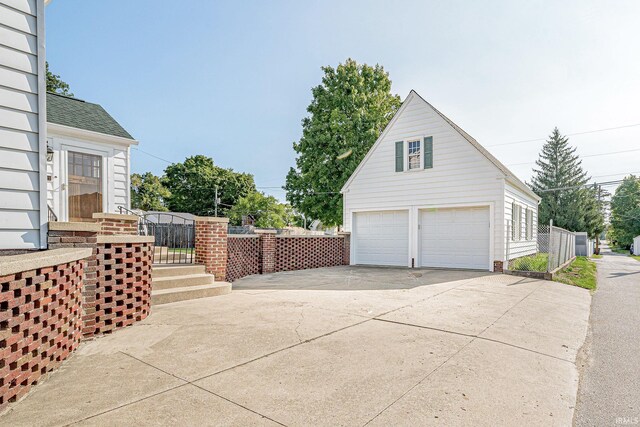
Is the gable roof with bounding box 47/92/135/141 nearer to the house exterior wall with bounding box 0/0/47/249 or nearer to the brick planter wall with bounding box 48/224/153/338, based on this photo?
the house exterior wall with bounding box 0/0/47/249

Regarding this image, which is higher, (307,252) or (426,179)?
(426,179)

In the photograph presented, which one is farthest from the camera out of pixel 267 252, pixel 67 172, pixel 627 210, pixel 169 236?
pixel 627 210

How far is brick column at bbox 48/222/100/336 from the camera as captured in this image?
11.9 feet

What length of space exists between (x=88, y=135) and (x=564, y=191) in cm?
3769

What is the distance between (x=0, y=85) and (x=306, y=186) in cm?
1726

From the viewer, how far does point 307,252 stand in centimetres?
1192

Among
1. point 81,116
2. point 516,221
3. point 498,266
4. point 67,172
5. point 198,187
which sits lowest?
point 498,266

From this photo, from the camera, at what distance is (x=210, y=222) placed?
689 cm

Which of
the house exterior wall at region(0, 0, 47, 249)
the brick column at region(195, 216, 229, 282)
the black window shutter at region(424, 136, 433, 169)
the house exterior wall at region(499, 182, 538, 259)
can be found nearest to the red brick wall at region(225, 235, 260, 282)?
the brick column at region(195, 216, 229, 282)

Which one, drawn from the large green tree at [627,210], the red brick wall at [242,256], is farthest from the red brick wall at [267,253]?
the large green tree at [627,210]

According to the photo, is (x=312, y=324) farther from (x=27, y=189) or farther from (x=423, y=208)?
(x=423, y=208)

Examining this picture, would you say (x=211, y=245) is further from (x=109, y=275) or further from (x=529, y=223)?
(x=529, y=223)

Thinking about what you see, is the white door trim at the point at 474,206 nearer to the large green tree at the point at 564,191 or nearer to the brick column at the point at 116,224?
the brick column at the point at 116,224

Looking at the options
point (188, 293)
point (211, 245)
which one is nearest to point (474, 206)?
point (211, 245)
